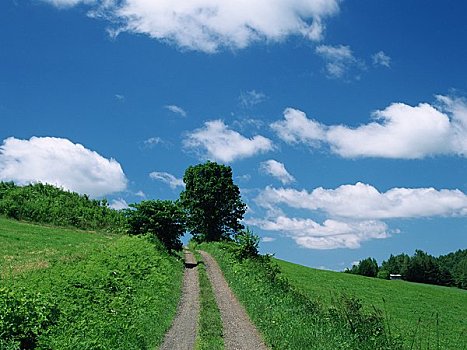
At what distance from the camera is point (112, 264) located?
30.2 metres

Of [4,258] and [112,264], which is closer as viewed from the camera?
[112,264]

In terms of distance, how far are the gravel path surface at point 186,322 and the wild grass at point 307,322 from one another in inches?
108

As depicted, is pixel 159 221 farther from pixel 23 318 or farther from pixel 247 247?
pixel 23 318

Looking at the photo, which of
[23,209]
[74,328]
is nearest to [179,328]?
[74,328]

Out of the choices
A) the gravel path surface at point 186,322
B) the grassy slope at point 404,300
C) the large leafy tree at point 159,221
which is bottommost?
the gravel path surface at point 186,322

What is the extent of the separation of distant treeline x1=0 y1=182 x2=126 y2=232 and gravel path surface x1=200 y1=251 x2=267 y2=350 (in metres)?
36.2

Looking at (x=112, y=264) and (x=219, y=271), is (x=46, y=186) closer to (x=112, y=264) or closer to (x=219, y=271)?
(x=219, y=271)

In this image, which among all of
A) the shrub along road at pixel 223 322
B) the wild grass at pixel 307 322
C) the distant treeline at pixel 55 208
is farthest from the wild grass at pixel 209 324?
the distant treeline at pixel 55 208

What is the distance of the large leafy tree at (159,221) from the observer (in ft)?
158

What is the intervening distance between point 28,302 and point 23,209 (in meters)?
58.9

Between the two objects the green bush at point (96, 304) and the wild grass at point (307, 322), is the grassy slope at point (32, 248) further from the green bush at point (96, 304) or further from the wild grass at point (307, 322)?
the wild grass at point (307, 322)

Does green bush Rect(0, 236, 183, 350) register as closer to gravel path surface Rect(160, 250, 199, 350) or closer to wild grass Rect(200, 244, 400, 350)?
gravel path surface Rect(160, 250, 199, 350)

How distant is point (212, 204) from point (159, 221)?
3409cm

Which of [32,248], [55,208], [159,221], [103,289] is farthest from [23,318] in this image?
[55,208]
